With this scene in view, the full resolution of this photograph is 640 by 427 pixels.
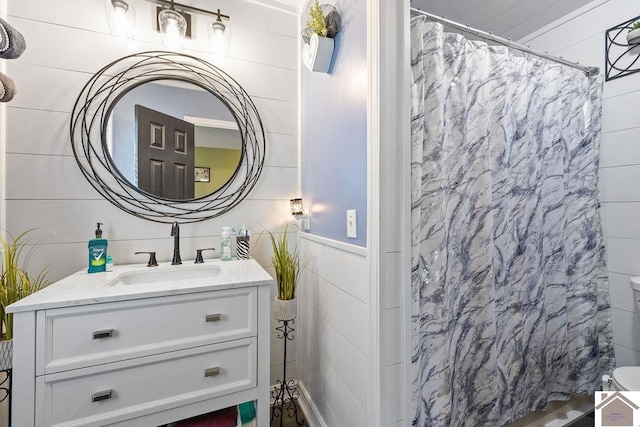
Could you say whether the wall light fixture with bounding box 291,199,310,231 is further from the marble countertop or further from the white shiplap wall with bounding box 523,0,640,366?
the white shiplap wall with bounding box 523,0,640,366

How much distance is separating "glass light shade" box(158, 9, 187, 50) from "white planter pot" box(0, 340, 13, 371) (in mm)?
1478

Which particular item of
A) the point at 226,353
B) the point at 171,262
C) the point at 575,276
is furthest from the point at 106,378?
the point at 575,276

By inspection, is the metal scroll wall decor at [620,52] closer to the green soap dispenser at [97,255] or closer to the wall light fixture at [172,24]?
the wall light fixture at [172,24]

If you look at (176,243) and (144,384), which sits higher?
(176,243)

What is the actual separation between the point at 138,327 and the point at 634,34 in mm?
2844

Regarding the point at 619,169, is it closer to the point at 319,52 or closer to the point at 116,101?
the point at 319,52

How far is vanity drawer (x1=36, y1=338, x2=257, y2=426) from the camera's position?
93cm

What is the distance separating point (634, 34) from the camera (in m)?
1.51

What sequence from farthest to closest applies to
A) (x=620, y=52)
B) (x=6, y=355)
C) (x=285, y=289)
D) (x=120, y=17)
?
(x=620, y=52) < (x=285, y=289) < (x=120, y=17) < (x=6, y=355)

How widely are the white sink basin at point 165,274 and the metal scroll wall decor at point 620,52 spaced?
261 centimetres

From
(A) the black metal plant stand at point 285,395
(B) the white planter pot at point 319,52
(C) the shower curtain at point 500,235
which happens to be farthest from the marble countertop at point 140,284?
(B) the white planter pot at point 319,52

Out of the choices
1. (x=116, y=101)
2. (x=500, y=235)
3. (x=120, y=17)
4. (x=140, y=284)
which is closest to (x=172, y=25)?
(x=120, y=17)

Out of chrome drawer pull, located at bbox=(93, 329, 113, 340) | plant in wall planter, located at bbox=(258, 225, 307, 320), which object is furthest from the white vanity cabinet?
plant in wall planter, located at bbox=(258, 225, 307, 320)

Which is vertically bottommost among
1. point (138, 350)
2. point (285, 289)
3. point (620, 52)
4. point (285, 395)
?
point (285, 395)
